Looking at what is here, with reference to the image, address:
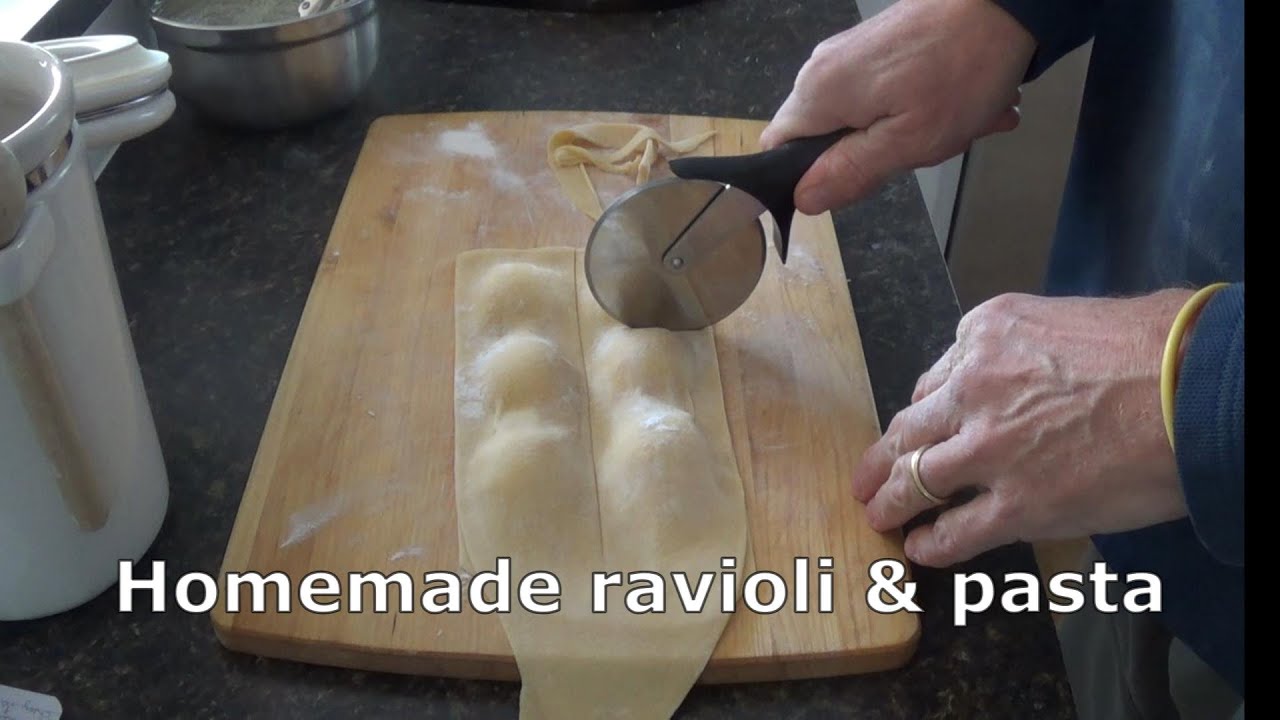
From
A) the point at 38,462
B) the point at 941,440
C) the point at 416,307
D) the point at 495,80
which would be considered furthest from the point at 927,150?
the point at 38,462

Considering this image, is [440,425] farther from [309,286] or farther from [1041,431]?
[1041,431]

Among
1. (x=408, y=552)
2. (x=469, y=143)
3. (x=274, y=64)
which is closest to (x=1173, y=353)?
(x=408, y=552)

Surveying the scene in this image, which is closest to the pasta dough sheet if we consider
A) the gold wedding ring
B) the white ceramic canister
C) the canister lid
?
the gold wedding ring

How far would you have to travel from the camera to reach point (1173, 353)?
0.62 m

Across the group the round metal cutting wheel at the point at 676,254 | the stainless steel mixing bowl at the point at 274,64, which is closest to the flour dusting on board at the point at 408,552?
the round metal cutting wheel at the point at 676,254

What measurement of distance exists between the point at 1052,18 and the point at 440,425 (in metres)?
0.57

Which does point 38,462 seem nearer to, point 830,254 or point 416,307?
point 416,307

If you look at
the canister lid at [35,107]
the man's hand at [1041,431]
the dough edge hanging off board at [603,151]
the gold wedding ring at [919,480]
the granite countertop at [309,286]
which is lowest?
the granite countertop at [309,286]

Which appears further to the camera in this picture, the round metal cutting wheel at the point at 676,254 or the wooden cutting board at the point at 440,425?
the round metal cutting wheel at the point at 676,254

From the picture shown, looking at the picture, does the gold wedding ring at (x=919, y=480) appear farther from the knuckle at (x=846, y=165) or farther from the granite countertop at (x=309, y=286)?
the knuckle at (x=846, y=165)

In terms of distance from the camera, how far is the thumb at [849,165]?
0.88m

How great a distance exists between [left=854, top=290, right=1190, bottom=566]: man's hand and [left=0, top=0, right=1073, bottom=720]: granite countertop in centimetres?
8

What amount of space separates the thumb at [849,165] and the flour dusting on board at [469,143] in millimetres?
360

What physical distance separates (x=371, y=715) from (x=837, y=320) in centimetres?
50
